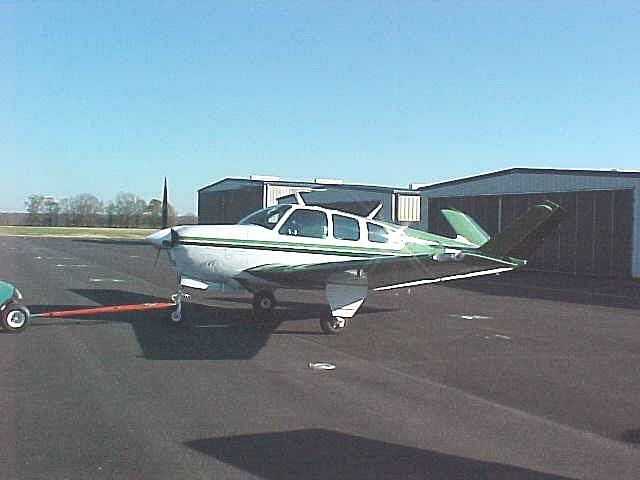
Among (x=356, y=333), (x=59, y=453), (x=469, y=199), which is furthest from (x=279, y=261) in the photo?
(x=469, y=199)

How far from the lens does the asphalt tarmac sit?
560cm

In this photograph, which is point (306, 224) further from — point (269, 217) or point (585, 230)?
point (585, 230)

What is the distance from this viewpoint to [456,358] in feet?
34.6

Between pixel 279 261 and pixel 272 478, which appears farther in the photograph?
pixel 279 261

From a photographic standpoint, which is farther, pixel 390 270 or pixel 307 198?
pixel 307 198

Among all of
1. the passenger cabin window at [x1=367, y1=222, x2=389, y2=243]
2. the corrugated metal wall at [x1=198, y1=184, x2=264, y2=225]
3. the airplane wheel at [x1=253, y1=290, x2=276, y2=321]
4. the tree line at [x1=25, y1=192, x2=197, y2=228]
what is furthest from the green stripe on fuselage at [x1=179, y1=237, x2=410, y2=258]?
the tree line at [x1=25, y1=192, x2=197, y2=228]

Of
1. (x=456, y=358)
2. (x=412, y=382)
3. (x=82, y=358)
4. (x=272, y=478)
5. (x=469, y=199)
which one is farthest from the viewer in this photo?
(x=469, y=199)

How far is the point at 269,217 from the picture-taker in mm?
13680

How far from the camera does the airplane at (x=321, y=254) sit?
36.8 feet

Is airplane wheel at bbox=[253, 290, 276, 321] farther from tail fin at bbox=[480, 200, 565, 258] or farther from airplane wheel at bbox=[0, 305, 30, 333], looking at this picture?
tail fin at bbox=[480, 200, 565, 258]

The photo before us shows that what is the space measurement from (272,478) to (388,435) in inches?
60.2

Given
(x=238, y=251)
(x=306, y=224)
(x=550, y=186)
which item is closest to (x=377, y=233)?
(x=306, y=224)

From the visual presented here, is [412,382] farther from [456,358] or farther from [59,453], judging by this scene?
[59,453]

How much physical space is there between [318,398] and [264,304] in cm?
679
